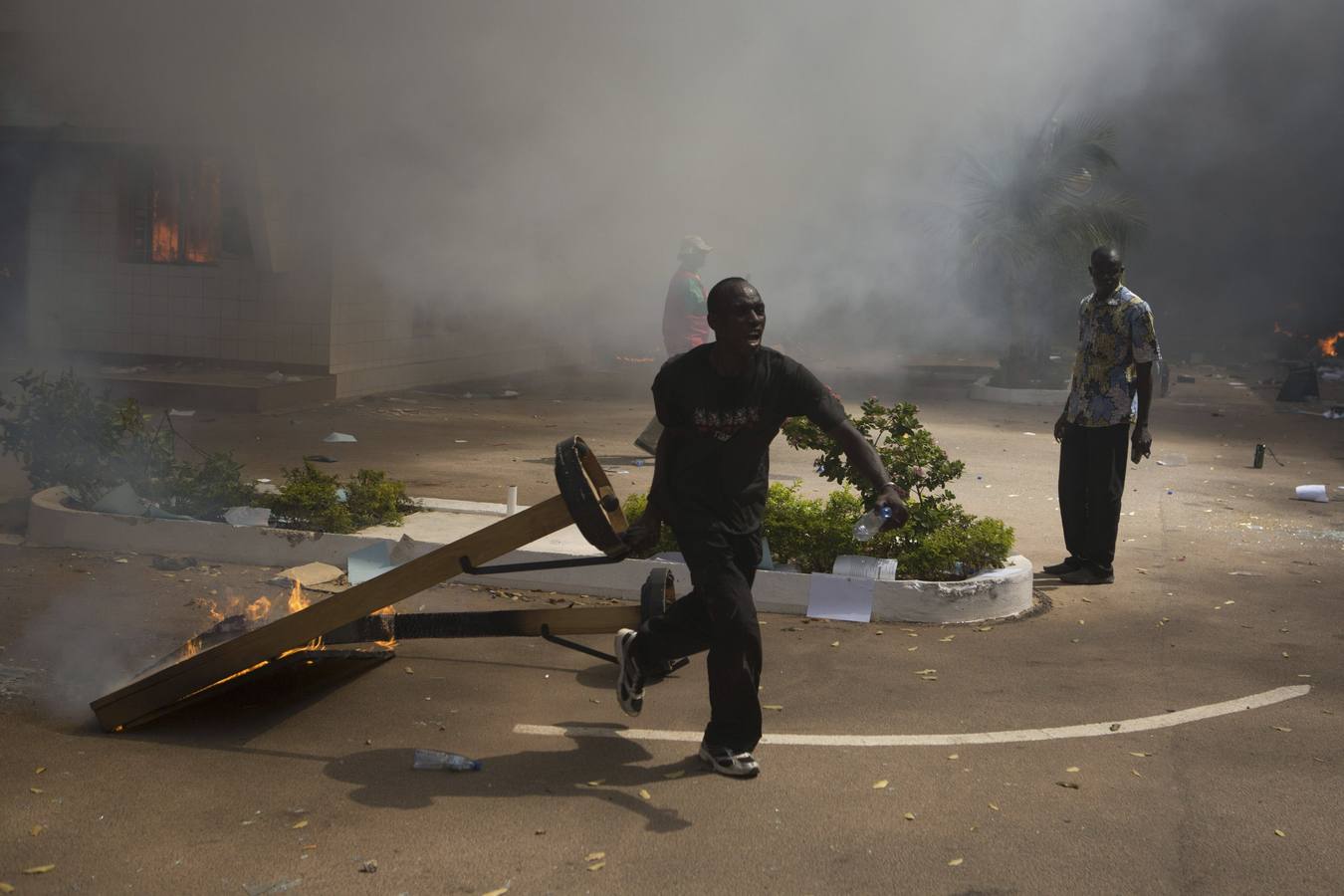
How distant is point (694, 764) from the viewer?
413cm

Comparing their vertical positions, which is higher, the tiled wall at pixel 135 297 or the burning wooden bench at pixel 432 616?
the tiled wall at pixel 135 297

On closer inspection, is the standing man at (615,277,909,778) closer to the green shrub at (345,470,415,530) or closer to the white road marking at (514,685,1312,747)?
the white road marking at (514,685,1312,747)

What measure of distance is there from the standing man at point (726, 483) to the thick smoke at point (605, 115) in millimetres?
7006

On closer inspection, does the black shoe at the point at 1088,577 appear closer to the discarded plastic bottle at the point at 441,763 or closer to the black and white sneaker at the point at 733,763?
the black and white sneaker at the point at 733,763

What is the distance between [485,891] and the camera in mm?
3256

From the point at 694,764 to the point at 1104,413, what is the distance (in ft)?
11.7

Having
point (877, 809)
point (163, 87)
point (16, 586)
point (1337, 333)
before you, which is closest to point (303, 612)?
point (877, 809)

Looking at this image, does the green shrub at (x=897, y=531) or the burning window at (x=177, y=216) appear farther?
the burning window at (x=177, y=216)

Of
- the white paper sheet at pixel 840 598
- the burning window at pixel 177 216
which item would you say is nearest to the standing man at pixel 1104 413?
the white paper sheet at pixel 840 598

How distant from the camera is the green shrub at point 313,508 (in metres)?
6.73

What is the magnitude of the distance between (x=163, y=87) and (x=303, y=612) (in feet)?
29.7

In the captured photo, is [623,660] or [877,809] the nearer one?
[877,809]

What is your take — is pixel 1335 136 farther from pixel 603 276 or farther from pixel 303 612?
pixel 303 612

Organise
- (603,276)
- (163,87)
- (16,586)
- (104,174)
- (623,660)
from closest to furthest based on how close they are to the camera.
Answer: (623,660)
(16,586)
(163,87)
(104,174)
(603,276)
